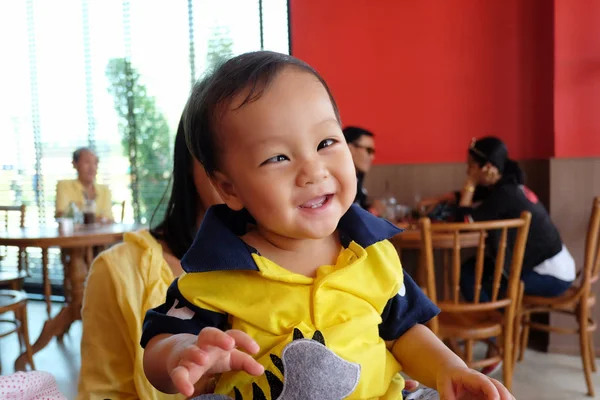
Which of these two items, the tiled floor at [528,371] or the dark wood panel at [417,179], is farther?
the dark wood panel at [417,179]

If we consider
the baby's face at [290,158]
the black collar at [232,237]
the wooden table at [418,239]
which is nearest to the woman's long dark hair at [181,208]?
the black collar at [232,237]

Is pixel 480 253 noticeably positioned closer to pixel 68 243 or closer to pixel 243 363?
pixel 243 363

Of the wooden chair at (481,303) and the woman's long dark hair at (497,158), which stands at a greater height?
the woman's long dark hair at (497,158)

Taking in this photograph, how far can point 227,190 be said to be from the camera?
2.93 ft

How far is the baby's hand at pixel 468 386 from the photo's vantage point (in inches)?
28.2

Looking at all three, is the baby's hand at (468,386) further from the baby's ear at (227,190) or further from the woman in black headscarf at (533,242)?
the woman in black headscarf at (533,242)

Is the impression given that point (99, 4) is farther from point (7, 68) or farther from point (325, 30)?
point (325, 30)

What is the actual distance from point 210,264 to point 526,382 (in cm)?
316

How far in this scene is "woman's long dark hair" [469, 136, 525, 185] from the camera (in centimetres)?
370

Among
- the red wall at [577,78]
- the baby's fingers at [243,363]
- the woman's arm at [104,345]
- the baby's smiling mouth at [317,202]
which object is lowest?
the woman's arm at [104,345]

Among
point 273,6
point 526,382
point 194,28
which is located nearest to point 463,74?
point 273,6

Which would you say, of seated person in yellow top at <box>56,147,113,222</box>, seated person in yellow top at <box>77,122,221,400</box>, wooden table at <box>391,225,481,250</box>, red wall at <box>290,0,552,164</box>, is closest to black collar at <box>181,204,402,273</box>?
seated person in yellow top at <box>77,122,221,400</box>

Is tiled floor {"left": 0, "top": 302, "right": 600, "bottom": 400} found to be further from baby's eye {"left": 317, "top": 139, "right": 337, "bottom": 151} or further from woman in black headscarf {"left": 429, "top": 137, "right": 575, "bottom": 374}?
baby's eye {"left": 317, "top": 139, "right": 337, "bottom": 151}

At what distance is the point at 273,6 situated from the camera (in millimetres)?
5320
